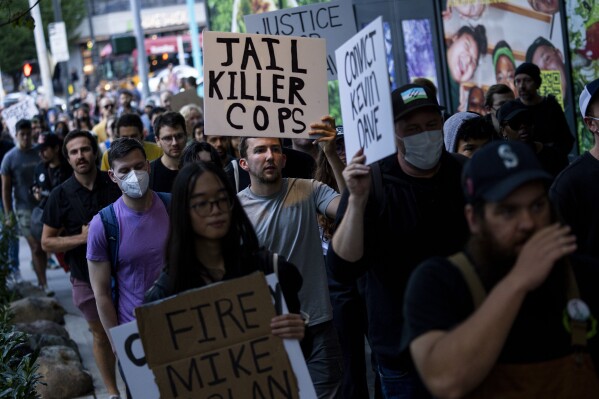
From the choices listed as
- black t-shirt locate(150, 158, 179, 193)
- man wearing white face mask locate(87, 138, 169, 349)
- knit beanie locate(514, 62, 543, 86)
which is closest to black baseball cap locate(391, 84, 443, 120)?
man wearing white face mask locate(87, 138, 169, 349)

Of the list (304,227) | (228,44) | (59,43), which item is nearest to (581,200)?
(304,227)

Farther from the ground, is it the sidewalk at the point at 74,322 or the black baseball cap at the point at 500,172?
the black baseball cap at the point at 500,172

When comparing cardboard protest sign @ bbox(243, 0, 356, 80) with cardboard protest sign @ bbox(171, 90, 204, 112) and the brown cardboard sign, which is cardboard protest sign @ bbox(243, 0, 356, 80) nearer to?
the brown cardboard sign

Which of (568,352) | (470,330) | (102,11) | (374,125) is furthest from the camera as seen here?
(102,11)

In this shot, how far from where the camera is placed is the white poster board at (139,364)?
4199 mm

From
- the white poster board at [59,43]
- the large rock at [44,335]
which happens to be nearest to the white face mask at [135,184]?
the large rock at [44,335]

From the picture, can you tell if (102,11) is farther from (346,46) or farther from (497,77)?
(346,46)

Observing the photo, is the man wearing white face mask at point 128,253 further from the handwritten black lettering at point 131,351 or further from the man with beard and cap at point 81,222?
the handwritten black lettering at point 131,351

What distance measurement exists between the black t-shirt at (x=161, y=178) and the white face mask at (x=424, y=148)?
4064 millimetres

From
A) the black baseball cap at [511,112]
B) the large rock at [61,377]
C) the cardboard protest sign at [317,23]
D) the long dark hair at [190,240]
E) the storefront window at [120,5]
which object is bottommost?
the large rock at [61,377]

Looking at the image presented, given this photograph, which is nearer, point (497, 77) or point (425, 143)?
point (425, 143)

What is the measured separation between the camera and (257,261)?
447 cm

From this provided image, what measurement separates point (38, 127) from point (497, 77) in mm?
7136

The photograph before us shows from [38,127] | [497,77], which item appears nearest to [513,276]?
[497,77]
